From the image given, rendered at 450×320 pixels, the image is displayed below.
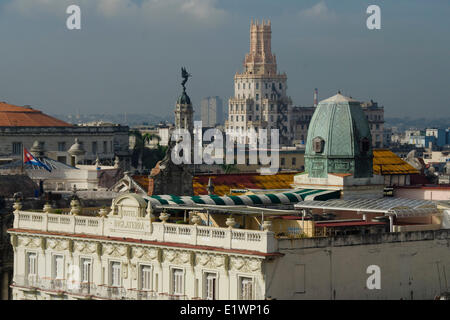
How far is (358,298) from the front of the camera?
6744 centimetres

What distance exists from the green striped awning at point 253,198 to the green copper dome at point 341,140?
1.84 m

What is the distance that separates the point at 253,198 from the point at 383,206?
28.2 feet

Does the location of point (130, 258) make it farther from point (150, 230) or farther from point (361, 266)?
point (361, 266)

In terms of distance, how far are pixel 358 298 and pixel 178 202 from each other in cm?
1357

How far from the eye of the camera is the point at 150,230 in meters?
69.9

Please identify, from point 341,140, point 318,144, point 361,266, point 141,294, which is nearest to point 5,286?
point 318,144

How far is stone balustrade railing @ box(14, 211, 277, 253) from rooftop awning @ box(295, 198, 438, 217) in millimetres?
11157

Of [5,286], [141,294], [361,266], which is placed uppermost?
[361,266]

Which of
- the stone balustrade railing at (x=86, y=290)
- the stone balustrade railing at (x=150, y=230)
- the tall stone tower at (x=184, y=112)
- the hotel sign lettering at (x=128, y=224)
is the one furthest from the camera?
the tall stone tower at (x=184, y=112)

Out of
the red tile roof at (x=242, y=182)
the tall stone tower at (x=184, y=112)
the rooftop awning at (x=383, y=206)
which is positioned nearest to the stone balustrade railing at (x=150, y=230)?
the rooftop awning at (x=383, y=206)

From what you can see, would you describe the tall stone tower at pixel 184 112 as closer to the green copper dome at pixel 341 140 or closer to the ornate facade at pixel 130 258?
the green copper dome at pixel 341 140

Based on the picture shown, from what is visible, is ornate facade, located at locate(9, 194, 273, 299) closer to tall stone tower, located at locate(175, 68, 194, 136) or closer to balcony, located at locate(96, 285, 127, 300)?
balcony, located at locate(96, 285, 127, 300)

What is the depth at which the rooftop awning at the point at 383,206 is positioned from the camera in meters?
73.7

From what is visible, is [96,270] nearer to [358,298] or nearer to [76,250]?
[76,250]
